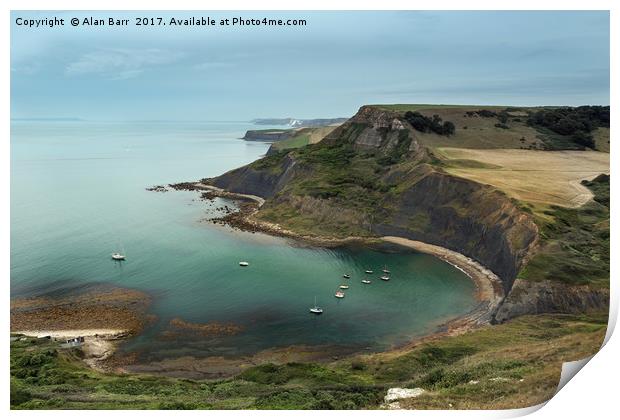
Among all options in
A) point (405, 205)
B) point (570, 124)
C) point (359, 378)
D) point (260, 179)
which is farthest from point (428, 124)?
point (359, 378)

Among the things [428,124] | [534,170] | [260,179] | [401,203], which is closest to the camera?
[401,203]

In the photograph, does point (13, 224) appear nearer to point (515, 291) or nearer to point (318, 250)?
point (318, 250)

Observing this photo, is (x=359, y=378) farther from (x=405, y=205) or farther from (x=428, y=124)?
(x=428, y=124)

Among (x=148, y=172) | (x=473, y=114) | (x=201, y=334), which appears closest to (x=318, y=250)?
(x=201, y=334)

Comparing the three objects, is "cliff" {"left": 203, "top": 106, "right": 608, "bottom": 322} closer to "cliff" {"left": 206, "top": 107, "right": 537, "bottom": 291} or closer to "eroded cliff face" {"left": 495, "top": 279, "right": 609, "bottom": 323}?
"eroded cliff face" {"left": 495, "top": 279, "right": 609, "bottom": 323}

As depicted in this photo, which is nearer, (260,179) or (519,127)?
(519,127)

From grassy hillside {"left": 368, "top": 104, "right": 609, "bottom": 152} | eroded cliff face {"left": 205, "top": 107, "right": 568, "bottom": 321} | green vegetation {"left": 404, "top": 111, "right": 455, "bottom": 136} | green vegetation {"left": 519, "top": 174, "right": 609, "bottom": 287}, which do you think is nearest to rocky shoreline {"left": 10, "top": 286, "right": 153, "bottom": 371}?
eroded cliff face {"left": 205, "top": 107, "right": 568, "bottom": 321}

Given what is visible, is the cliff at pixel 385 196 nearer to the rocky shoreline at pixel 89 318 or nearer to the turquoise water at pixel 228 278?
the turquoise water at pixel 228 278
